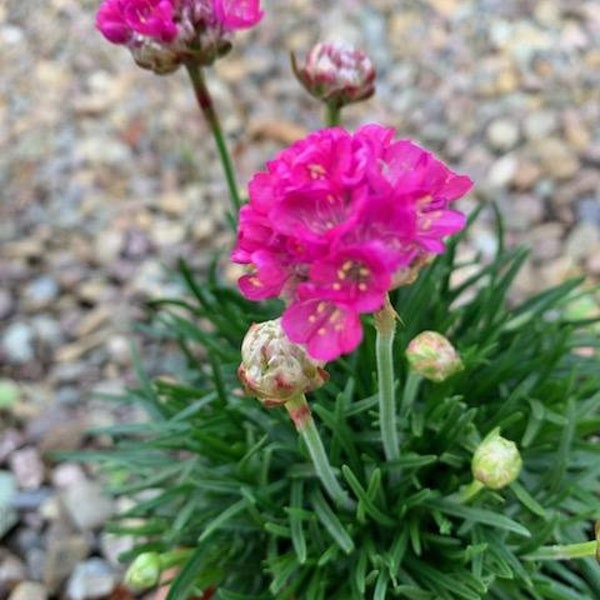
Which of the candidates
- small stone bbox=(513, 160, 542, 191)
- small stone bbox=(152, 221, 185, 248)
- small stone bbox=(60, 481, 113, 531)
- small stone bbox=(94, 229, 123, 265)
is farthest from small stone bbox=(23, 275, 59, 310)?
small stone bbox=(513, 160, 542, 191)

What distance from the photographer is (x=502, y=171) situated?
3252 mm

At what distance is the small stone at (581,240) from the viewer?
3.01m

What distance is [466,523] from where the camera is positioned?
5.67ft

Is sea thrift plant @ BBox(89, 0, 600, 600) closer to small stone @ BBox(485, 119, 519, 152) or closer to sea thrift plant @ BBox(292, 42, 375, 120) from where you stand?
sea thrift plant @ BBox(292, 42, 375, 120)

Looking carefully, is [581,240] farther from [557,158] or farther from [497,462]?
[497,462]

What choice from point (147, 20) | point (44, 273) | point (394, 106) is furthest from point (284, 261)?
point (394, 106)

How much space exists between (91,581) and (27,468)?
41 cm

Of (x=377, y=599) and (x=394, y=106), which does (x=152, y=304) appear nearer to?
(x=377, y=599)

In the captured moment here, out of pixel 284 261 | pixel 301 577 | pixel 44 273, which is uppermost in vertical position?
pixel 284 261

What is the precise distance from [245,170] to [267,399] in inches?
83.0

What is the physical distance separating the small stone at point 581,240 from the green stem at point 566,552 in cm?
148

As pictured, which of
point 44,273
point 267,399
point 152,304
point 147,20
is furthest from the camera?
point 44,273

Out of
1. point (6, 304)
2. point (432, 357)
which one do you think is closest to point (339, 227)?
point (432, 357)

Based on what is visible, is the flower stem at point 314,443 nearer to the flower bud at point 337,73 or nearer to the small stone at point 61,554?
the flower bud at point 337,73
